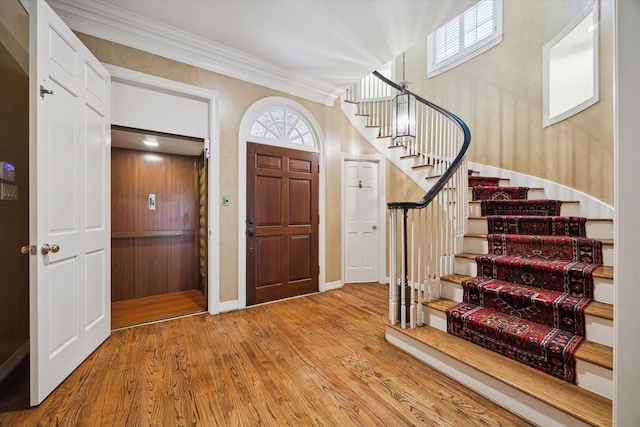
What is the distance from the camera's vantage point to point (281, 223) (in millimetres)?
3367

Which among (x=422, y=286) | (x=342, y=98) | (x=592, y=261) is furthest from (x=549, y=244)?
(x=342, y=98)

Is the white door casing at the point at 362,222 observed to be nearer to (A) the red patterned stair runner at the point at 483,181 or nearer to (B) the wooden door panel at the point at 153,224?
(A) the red patterned stair runner at the point at 483,181

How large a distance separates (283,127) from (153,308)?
268 centimetres

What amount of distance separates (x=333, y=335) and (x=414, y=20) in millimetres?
2985

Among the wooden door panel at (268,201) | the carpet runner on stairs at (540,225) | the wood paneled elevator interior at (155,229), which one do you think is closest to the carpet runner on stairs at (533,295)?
the carpet runner on stairs at (540,225)

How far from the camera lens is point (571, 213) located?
9.07ft

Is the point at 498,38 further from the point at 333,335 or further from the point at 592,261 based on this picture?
the point at 333,335

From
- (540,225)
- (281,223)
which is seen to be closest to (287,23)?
(281,223)

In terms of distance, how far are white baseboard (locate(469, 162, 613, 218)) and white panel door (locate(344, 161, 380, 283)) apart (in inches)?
66.7

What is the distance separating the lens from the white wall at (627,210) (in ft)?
3.10

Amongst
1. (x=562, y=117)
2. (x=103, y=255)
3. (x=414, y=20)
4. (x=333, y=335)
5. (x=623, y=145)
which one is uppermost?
(x=414, y=20)

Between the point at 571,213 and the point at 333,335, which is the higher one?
the point at 571,213

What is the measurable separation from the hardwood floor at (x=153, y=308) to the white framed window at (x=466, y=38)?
5264 mm

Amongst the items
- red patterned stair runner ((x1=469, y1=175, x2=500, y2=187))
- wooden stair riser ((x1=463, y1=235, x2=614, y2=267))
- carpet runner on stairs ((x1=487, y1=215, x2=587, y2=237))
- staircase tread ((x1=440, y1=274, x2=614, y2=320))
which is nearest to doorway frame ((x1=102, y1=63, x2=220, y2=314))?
wooden stair riser ((x1=463, y1=235, x2=614, y2=267))
